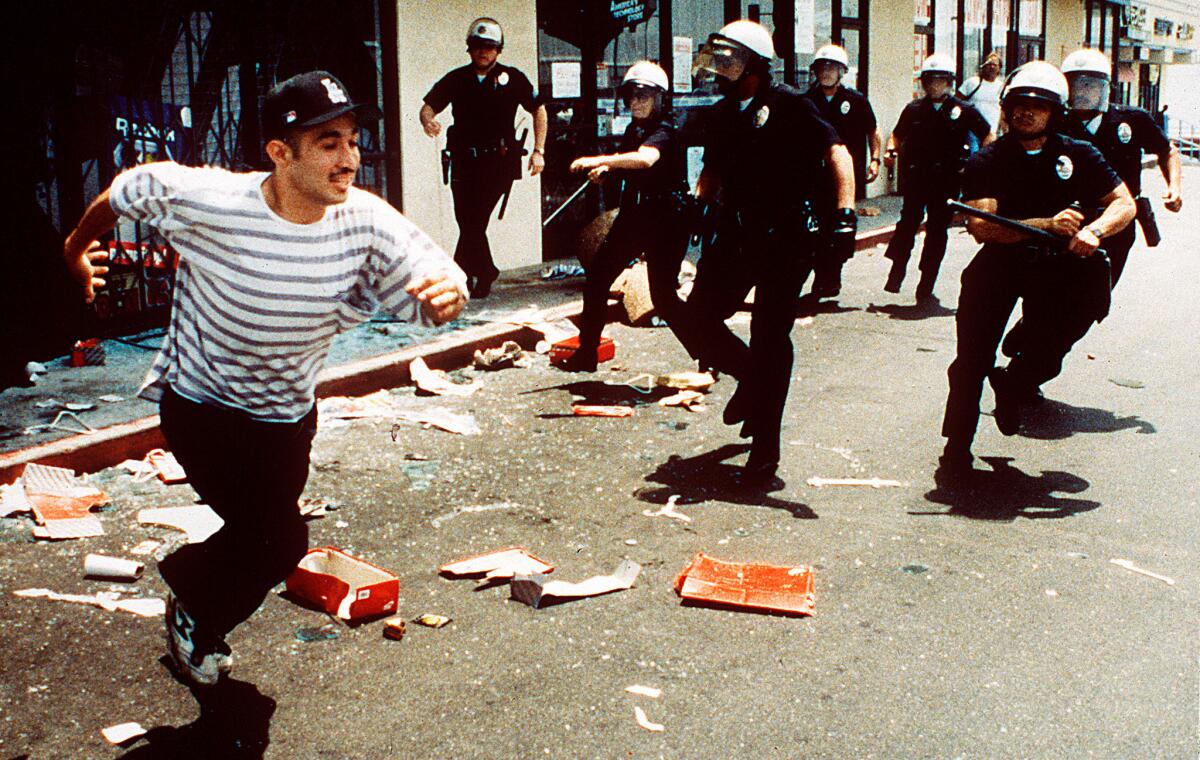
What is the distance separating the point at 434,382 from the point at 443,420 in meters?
0.95

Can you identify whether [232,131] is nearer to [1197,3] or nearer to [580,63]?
[580,63]

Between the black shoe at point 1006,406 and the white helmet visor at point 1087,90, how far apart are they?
2.07 metres

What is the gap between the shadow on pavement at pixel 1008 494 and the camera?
18.4ft

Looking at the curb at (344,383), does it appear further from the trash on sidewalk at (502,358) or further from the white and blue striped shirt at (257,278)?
the white and blue striped shirt at (257,278)

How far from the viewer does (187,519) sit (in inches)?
219

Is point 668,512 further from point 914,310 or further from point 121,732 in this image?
point 914,310

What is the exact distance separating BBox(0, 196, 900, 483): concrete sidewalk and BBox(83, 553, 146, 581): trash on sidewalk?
4.22ft

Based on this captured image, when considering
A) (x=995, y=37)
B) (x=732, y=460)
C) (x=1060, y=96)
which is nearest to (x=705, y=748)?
(x=732, y=460)

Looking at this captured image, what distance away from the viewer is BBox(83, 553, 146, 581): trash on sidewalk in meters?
4.88

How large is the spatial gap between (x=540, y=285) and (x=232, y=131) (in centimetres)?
307

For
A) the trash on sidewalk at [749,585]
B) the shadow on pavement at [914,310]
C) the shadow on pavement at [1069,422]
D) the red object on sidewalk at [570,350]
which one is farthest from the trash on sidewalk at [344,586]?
the shadow on pavement at [914,310]

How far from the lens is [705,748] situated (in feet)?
11.6

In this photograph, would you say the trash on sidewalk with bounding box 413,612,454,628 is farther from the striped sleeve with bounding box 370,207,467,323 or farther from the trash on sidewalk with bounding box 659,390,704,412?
the trash on sidewalk with bounding box 659,390,704,412

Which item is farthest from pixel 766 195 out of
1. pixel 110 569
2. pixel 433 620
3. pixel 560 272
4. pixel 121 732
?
pixel 560 272
